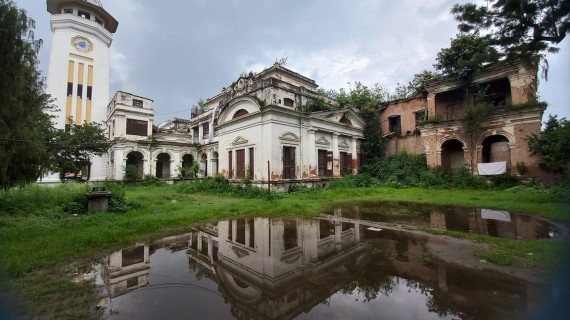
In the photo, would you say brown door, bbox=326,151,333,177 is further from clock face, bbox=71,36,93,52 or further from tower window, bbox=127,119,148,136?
clock face, bbox=71,36,93,52

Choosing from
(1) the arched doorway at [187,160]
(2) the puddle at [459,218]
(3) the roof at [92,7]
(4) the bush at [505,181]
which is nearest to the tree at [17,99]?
(2) the puddle at [459,218]

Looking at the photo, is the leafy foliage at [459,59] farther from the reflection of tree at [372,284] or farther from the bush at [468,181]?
the reflection of tree at [372,284]

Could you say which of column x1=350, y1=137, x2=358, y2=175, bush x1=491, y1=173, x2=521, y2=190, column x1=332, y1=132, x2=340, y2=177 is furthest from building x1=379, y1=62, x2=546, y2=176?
column x1=332, y1=132, x2=340, y2=177

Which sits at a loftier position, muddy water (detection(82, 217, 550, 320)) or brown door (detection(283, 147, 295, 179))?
brown door (detection(283, 147, 295, 179))

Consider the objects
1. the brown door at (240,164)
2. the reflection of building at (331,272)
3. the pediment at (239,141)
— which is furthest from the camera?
the brown door at (240,164)

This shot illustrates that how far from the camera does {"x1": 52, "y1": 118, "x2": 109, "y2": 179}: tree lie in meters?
16.7

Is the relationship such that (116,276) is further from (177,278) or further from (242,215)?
(242,215)

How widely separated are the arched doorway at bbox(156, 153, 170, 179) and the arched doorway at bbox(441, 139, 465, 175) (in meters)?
26.4

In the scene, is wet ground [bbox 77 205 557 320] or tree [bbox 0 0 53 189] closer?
wet ground [bbox 77 205 557 320]

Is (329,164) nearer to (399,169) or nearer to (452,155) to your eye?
(399,169)

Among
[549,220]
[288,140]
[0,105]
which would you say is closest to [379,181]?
[288,140]

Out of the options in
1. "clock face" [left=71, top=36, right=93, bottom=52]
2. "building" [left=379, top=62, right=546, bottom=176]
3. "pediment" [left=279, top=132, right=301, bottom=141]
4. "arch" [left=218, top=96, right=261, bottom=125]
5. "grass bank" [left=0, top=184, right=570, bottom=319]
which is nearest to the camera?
"grass bank" [left=0, top=184, right=570, bottom=319]

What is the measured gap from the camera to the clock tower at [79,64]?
2466cm

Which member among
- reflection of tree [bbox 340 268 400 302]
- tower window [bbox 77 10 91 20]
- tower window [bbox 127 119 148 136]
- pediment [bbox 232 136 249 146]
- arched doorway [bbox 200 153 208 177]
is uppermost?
tower window [bbox 77 10 91 20]
